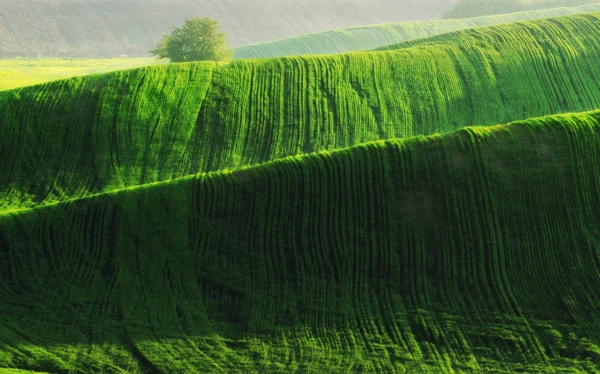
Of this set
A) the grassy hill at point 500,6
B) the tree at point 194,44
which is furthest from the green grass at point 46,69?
the grassy hill at point 500,6

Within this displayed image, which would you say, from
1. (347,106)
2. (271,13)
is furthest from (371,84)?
(271,13)

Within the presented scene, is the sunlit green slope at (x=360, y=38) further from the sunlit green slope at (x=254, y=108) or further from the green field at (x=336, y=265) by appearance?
the green field at (x=336, y=265)

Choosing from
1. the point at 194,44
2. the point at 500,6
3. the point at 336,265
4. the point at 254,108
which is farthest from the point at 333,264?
the point at 500,6

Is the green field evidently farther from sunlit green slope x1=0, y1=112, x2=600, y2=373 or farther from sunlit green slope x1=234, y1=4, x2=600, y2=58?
sunlit green slope x1=234, y1=4, x2=600, y2=58

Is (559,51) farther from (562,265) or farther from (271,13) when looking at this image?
(271,13)

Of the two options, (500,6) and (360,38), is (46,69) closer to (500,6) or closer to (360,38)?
(360,38)
